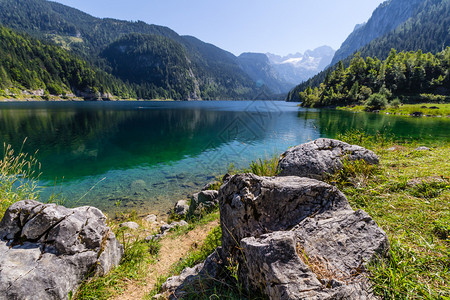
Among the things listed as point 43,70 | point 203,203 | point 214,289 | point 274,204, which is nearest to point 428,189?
point 274,204

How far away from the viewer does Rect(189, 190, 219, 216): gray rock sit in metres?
10.1

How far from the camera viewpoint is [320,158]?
269 inches

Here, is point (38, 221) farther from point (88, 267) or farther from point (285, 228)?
point (285, 228)

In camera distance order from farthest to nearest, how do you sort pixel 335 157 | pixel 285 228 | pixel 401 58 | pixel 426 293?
pixel 401 58 < pixel 335 157 < pixel 285 228 < pixel 426 293

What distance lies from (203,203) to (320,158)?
6.19m

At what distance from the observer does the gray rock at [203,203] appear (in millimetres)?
10117

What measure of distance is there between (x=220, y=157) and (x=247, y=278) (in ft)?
70.1

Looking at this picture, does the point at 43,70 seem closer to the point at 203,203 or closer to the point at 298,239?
the point at 203,203

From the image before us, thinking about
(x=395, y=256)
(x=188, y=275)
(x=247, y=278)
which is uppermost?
(x=395, y=256)

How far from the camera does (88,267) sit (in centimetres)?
431

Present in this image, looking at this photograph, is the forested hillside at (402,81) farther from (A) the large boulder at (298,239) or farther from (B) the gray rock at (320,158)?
(A) the large boulder at (298,239)

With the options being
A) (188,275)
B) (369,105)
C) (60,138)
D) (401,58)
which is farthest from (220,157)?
(401,58)

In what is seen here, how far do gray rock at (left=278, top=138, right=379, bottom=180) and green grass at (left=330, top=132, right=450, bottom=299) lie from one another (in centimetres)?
41

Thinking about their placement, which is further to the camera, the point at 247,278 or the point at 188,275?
the point at 188,275
